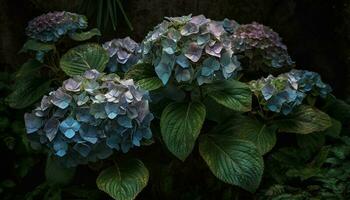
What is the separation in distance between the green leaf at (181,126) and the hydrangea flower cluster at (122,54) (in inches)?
17.6

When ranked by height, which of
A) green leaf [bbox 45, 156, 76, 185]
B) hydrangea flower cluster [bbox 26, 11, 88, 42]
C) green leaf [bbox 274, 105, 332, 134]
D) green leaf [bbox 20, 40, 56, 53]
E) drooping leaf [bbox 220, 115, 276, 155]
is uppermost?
hydrangea flower cluster [bbox 26, 11, 88, 42]

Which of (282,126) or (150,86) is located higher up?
(150,86)

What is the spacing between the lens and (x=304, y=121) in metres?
2.33

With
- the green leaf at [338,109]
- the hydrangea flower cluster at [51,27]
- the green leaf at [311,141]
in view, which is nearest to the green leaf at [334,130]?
the green leaf at [311,141]

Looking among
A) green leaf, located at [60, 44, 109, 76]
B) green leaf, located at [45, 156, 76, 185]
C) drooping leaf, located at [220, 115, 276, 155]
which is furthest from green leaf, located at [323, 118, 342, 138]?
green leaf, located at [45, 156, 76, 185]

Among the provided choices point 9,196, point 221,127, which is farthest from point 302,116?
point 9,196

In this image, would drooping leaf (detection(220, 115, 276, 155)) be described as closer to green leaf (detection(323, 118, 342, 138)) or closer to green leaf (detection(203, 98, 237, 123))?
green leaf (detection(203, 98, 237, 123))

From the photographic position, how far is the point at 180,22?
6.80ft

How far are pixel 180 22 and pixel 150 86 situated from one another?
0.29 m

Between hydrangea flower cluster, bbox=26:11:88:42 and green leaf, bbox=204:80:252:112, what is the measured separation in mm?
834

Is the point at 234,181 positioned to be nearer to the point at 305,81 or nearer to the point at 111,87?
the point at 111,87

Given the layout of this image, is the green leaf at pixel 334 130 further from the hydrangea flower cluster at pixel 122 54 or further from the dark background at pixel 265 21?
the hydrangea flower cluster at pixel 122 54

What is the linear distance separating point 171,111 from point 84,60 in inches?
22.6

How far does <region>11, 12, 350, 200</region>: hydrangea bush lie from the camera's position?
6.45 feet
